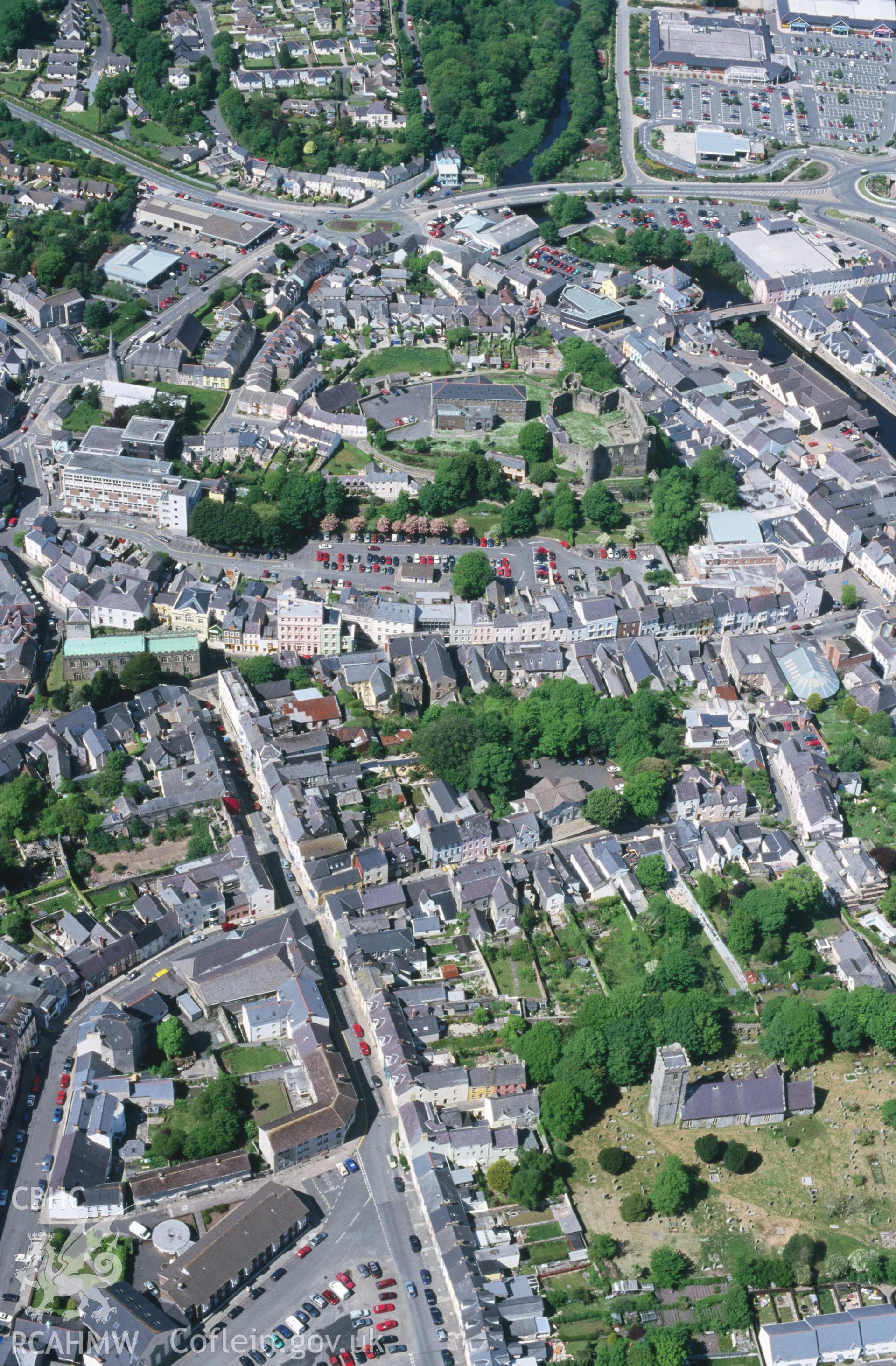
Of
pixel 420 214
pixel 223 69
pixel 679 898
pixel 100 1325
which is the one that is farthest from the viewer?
pixel 223 69

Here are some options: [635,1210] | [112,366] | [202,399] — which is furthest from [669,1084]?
[112,366]

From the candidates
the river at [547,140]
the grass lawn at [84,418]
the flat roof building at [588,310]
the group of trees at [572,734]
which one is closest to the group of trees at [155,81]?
the river at [547,140]

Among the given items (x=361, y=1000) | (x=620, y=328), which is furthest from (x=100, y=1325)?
(x=620, y=328)

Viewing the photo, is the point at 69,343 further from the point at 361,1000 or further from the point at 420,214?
the point at 361,1000

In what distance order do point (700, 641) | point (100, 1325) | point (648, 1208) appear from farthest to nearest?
point (700, 641)
point (648, 1208)
point (100, 1325)

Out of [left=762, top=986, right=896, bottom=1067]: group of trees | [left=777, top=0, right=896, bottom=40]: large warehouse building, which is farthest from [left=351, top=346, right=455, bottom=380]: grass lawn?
[left=777, top=0, right=896, bottom=40]: large warehouse building

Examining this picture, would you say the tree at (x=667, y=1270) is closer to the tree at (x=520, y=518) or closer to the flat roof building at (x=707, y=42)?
the tree at (x=520, y=518)
